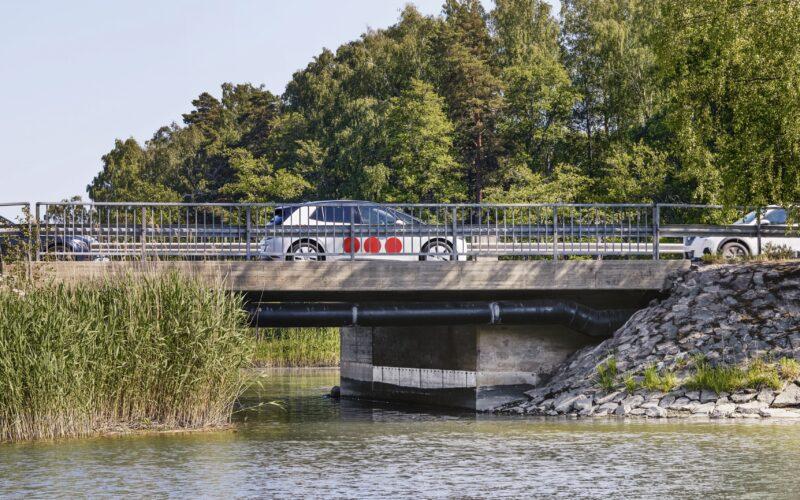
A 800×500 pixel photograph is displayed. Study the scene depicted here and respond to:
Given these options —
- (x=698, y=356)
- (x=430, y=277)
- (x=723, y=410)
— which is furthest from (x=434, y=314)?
(x=723, y=410)

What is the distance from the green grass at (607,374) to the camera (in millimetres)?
25969

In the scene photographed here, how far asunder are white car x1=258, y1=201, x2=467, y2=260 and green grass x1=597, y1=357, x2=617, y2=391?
375cm

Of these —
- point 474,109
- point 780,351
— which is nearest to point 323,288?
point 780,351

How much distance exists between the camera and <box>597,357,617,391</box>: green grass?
25969 mm

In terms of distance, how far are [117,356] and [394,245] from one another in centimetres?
854

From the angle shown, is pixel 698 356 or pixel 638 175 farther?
pixel 638 175

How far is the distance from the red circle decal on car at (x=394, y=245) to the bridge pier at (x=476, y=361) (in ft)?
8.94

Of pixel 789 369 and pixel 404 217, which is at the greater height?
pixel 404 217

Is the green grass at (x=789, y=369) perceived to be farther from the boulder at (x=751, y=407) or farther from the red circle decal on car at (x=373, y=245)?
the red circle decal on car at (x=373, y=245)

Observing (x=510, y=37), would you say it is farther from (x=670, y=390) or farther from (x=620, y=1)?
(x=670, y=390)

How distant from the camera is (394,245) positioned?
27672 millimetres

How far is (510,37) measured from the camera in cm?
7138

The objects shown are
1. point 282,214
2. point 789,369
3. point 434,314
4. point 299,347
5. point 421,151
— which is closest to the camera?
point 789,369

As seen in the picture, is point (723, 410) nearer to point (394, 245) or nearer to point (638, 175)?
point (394, 245)
